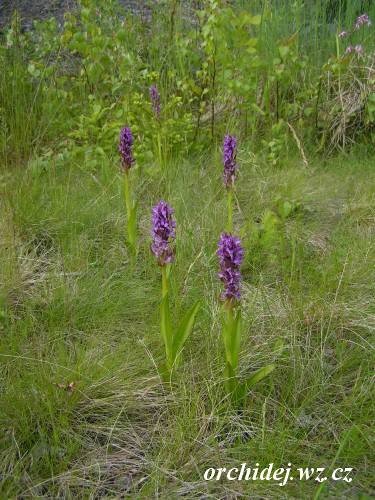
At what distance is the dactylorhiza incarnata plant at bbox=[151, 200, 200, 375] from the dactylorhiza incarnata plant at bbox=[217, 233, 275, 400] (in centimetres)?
10

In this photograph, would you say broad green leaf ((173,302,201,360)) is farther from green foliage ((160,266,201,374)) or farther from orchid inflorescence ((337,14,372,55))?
orchid inflorescence ((337,14,372,55))

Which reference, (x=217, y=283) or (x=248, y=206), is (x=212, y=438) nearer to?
(x=217, y=283)

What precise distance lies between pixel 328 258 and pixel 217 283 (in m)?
0.47

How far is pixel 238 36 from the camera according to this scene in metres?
3.11

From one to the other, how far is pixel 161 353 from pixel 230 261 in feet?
1.63

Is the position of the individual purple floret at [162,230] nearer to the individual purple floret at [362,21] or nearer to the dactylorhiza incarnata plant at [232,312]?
the dactylorhiza incarnata plant at [232,312]

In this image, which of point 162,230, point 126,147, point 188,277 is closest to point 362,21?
point 126,147

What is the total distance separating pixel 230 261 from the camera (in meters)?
1.33

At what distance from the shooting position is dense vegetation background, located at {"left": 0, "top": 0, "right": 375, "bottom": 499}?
1.35 m

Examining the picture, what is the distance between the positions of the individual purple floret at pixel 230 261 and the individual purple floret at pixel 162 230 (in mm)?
152

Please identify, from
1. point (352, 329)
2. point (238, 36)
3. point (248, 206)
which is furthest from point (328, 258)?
point (238, 36)

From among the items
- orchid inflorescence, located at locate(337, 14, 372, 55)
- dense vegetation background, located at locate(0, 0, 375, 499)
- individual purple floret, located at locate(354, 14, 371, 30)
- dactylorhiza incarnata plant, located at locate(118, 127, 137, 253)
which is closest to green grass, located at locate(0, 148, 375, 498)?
dense vegetation background, located at locate(0, 0, 375, 499)

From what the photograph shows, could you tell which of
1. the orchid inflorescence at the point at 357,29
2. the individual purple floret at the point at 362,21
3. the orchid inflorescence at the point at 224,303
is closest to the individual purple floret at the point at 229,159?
the orchid inflorescence at the point at 224,303

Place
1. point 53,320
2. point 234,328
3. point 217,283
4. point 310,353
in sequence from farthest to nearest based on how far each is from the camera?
point 217,283
point 53,320
point 310,353
point 234,328
